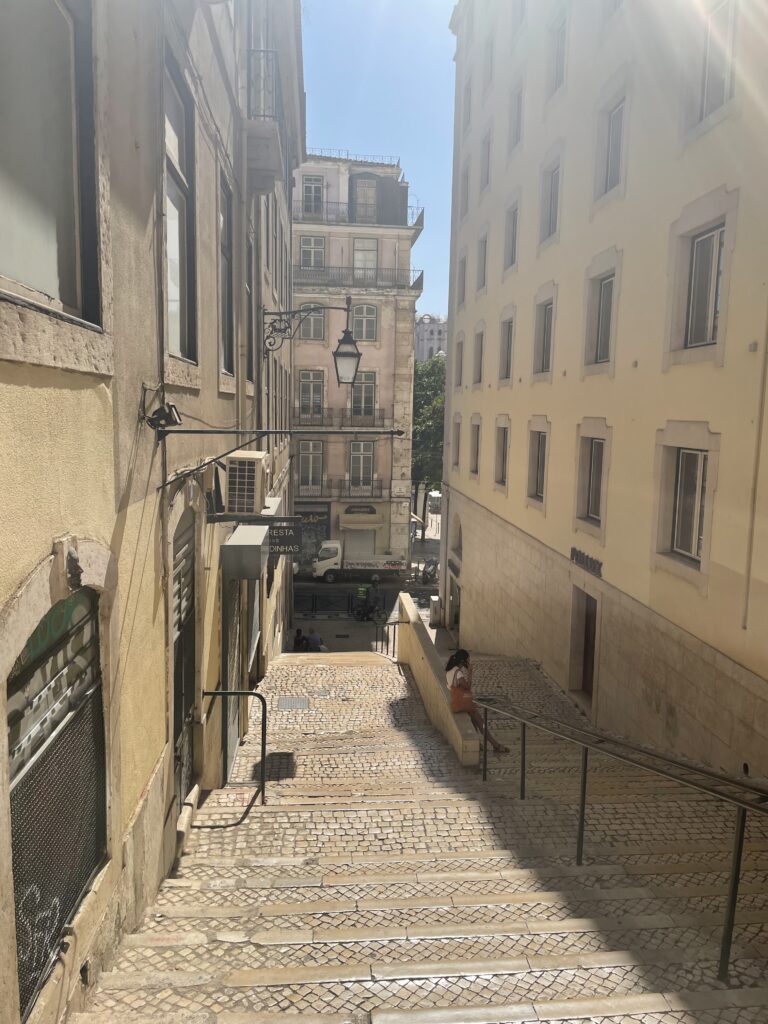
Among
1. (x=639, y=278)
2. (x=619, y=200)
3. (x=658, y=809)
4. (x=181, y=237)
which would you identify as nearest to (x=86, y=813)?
(x=181, y=237)

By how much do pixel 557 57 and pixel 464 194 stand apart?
8222 mm

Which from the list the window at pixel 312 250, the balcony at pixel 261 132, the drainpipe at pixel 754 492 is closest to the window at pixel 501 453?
the balcony at pixel 261 132

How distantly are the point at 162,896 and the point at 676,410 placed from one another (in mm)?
7462

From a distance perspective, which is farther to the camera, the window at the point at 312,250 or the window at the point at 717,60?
the window at the point at 312,250

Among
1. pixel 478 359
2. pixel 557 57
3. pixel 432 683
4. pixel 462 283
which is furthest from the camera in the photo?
pixel 462 283

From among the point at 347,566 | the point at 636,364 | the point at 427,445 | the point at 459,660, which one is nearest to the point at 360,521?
the point at 347,566

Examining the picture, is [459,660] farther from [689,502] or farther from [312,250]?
[312,250]

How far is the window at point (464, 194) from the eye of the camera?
21.9 m

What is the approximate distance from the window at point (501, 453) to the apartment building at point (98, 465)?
1119 cm

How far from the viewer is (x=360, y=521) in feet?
117

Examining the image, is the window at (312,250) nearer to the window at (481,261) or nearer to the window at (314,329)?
the window at (314,329)

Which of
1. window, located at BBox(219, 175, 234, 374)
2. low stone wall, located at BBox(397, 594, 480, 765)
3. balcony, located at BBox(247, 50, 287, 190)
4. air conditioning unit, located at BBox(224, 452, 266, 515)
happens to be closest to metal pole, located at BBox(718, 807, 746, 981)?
low stone wall, located at BBox(397, 594, 480, 765)

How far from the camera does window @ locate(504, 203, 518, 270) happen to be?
16844 millimetres

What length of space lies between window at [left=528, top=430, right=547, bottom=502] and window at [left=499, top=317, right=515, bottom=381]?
2588 millimetres
